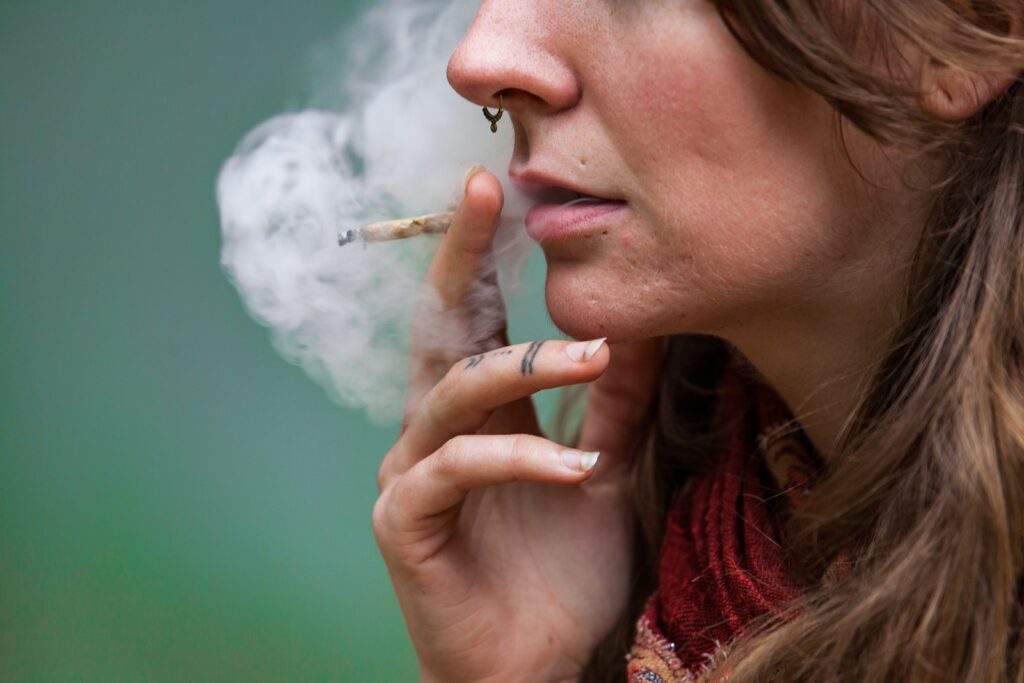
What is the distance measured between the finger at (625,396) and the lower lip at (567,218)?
455 millimetres

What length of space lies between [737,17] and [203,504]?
1.75 metres

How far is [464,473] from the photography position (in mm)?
1143

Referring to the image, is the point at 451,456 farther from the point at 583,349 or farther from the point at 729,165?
the point at 729,165

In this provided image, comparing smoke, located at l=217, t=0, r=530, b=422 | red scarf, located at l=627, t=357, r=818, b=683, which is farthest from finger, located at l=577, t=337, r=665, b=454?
smoke, located at l=217, t=0, r=530, b=422

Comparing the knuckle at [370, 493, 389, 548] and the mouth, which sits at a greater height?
the mouth

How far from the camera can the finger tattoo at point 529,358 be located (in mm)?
1104

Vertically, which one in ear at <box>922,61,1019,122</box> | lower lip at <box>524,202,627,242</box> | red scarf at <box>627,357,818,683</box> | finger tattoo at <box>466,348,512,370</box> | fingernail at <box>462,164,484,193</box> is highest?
fingernail at <box>462,164,484,193</box>

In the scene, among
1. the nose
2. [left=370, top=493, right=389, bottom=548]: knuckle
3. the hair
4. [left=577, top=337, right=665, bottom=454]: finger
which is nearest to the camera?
the hair

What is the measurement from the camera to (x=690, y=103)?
37.2 inches

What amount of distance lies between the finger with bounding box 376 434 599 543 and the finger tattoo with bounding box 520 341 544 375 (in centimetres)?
7

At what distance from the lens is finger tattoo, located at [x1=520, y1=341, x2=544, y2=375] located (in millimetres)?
1104

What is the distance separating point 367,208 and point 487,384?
0.31 m

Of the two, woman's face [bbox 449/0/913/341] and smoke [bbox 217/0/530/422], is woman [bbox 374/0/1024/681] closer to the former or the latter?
woman's face [bbox 449/0/913/341]

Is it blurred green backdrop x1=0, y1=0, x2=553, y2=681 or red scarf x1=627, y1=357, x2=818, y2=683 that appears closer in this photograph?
red scarf x1=627, y1=357, x2=818, y2=683
